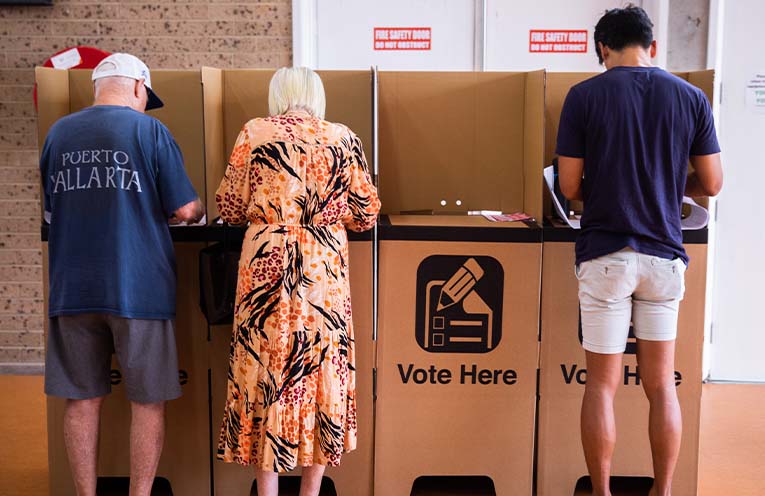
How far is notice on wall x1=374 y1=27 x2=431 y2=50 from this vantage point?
3754 millimetres

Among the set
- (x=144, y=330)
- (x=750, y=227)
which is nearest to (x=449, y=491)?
(x=144, y=330)

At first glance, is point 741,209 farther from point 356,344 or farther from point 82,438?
point 82,438

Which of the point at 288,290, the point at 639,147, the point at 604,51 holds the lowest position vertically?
the point at 288,290

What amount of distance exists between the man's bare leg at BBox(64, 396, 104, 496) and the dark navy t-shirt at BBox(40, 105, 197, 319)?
319 millimetres

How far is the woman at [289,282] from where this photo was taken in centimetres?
191

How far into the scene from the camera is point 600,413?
6.82 feet

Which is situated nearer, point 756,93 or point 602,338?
point 602,338

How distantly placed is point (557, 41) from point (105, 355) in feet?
9.47

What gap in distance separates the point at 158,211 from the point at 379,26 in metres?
2.15

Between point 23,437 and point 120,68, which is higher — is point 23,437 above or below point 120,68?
below

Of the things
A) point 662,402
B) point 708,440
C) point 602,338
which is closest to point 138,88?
point 602,338

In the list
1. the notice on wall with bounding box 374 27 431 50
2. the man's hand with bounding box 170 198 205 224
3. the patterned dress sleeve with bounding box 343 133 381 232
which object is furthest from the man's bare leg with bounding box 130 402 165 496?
the notice on wall with bounding box 374 27 431 50

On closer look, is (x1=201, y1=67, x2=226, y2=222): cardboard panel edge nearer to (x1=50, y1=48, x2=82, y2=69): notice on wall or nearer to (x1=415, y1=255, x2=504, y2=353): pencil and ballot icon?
(x1=415, y1=255, x2=504, y2=353): pencil and ballot icon

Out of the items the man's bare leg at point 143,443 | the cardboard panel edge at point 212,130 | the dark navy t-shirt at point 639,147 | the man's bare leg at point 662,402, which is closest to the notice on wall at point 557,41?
the dark navy t-shirt at point 639,147
